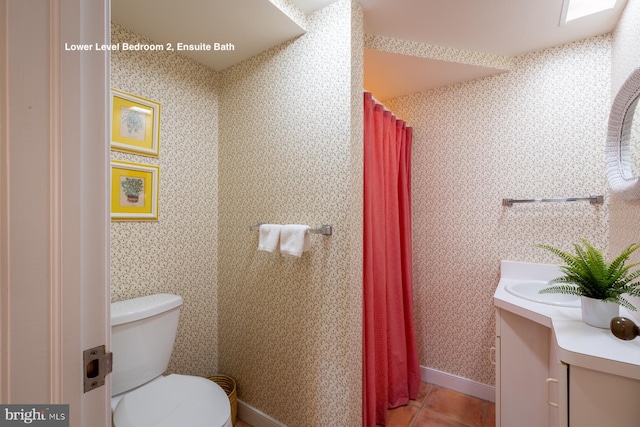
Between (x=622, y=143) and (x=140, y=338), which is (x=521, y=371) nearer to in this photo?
(x=622, y=143)

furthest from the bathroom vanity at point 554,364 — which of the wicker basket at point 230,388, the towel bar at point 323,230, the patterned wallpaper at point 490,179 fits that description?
the wicker basket at point 230,388

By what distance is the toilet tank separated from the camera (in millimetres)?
1295

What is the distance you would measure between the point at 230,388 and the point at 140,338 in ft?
2.42

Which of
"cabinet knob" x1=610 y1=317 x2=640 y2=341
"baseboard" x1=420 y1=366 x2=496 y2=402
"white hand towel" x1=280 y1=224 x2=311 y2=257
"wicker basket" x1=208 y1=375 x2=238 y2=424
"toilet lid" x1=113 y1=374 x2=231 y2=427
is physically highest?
"white hand towel" x1=280 y1=224 x2=311 y2=257

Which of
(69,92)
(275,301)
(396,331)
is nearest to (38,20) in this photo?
(69,92)

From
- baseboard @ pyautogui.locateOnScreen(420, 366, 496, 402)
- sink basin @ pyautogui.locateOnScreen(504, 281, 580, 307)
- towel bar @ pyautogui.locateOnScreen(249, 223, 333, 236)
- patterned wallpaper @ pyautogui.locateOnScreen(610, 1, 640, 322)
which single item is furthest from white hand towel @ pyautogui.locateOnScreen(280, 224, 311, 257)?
baseboard @ pyautogui.locateOnScreen(420, 366, 496, 402)

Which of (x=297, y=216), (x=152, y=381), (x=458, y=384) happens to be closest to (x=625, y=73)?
(x=297, y=216)

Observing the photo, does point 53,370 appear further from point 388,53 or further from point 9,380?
point 388,53

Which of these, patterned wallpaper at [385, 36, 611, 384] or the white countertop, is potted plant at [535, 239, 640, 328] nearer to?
the white countertop

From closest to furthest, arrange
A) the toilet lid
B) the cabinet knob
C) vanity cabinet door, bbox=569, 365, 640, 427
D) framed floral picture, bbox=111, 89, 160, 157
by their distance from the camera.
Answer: vanity cabinet door, bbox=569, 365, 640, 427
the cabinet knob
the toilet lid
framed floral picture, bbox=111, 89, 160, 157

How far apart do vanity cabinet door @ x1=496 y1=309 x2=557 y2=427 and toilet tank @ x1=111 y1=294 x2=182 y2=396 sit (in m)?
1.66

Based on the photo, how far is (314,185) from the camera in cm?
150

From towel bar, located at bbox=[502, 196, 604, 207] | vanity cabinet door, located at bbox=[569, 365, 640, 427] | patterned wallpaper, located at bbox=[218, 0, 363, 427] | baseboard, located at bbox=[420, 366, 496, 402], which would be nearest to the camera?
vanity cabinet door, located at bbox=[569, 365, 640, 427]

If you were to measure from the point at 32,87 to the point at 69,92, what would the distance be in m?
0.05
